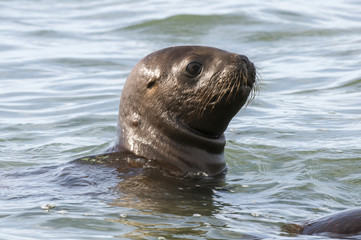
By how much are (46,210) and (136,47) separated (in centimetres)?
1040

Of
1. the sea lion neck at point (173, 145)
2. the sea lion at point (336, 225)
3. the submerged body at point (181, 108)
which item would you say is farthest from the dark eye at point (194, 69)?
the sea lion at point (336, 225)

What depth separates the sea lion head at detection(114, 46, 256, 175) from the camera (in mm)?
7938

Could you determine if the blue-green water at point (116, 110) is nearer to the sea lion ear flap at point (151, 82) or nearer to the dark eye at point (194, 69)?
the sea lion ear flap at point (151, 82)

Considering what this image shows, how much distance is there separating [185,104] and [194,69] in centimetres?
34

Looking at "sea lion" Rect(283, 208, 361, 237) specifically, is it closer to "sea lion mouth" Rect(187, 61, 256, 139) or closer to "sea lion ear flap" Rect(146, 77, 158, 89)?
"sea lion mouth" Rect(187, 61, 256, 139)

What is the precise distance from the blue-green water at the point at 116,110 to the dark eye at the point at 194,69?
1072 mm

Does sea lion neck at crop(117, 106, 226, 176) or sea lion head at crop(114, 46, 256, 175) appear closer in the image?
sea lion head at crop(114, 46, 256, 175)

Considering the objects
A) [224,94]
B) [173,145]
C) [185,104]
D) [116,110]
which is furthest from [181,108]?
[116,110]

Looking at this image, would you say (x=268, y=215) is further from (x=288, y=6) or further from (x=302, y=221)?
(x=288, y=6)

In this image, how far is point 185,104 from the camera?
805cm

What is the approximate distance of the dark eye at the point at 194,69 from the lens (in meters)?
8.03

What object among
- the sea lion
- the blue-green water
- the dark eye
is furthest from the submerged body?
the sea lion

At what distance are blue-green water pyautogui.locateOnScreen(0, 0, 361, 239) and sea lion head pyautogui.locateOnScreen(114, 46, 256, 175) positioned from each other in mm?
490

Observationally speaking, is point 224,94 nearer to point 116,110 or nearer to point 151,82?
point 151,82
